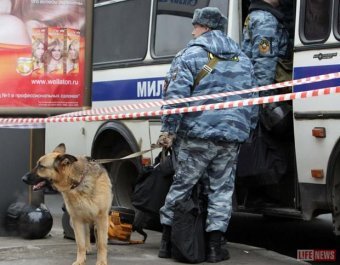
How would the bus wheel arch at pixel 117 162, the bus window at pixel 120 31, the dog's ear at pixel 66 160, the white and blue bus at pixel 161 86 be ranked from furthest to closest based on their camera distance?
the bus wheel arch at pixel 117 162 → the bus window at pixel 120 31 → the white and blue bus at pixel 161 86 → the dog's ear at pixel 66 160

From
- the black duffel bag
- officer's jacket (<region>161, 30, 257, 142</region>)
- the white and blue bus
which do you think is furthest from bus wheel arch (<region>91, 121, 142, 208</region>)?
officer's jacket (<region>161, 30, 257, 142</region>)

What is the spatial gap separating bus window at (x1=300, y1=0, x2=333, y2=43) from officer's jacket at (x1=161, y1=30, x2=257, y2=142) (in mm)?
655

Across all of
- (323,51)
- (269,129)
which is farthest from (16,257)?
(323,51)

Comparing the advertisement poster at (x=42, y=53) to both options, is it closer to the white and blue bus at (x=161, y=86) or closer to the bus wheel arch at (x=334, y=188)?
the white and blue bus at (x=161, y=86)

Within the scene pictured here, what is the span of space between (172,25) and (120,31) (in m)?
0.93

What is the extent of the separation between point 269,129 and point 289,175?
20.0 inches

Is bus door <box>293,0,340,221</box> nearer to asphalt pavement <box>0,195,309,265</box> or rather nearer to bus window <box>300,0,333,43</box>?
bus window <box>300,0,333,43</box>

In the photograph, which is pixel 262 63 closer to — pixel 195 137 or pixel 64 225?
pixel 195 137

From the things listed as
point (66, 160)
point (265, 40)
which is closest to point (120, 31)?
point (265, 40)

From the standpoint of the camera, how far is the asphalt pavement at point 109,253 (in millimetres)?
6098

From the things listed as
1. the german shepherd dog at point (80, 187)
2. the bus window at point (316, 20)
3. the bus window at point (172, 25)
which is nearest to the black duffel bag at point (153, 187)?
the german shepherd dog at point (80, 187)

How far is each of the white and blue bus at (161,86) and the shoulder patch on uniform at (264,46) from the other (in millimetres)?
263

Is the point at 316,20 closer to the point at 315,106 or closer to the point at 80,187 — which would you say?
the point at 315,106

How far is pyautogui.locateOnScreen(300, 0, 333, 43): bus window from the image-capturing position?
6.24 m
